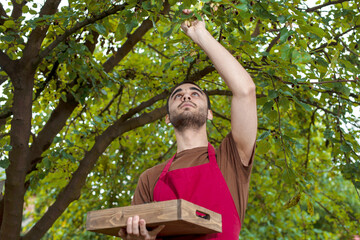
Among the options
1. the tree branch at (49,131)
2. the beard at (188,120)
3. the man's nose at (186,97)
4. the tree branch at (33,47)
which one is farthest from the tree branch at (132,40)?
the beard at (188,120)

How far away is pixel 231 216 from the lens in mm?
1916

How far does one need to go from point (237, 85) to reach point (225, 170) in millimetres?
415

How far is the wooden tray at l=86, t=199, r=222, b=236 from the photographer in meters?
1.50

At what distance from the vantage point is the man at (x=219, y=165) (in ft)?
6.35

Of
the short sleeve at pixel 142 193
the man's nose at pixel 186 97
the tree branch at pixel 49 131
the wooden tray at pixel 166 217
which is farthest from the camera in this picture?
the tree branch at pixel 49 131

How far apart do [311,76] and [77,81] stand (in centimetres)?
199

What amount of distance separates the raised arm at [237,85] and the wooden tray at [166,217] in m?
0.49

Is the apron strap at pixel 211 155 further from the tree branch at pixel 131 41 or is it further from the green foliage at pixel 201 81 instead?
the tree branch at pixel 131 41

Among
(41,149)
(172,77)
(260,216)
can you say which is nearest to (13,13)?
(41,149)

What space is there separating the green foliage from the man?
0.24 meters

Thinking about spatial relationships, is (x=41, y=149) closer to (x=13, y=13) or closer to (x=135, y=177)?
(x=13, y=13)

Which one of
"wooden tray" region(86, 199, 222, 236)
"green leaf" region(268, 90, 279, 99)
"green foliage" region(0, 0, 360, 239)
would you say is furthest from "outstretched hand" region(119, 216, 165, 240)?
"green leaf" region(268, 90, 279, 99)

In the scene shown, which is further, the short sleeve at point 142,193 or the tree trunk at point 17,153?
the tree trunk at point 17,153

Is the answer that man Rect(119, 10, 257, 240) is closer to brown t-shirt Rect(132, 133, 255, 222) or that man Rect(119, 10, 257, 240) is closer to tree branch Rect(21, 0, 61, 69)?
brown t-shirt Rect(132, 133, 255, 222)
